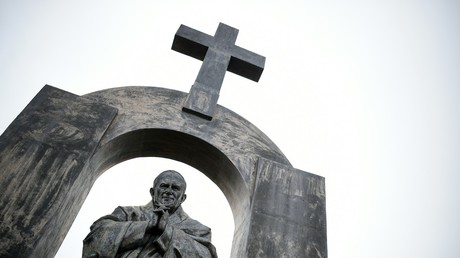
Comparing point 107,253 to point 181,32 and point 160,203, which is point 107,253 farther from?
point 181,32

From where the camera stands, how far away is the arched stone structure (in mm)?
3818

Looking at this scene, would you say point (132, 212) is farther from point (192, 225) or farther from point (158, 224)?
point (192, 225)

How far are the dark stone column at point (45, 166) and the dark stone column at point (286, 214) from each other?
7.34 ft

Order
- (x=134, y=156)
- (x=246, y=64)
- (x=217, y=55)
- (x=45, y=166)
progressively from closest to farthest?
(x=45, y=166)
(x=134, y=156)
(x=217, y=55)
(x=246, y=64)

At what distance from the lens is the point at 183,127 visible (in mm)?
5172

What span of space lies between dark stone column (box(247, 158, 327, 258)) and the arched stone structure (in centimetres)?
1

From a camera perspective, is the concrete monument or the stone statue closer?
the stone statue

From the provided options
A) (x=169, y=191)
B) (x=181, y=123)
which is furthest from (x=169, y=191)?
(x=181, y=123)

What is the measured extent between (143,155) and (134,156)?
0.46ft

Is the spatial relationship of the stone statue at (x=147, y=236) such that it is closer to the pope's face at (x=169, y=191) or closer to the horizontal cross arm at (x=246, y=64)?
the pope's face at (x=169, y=191)

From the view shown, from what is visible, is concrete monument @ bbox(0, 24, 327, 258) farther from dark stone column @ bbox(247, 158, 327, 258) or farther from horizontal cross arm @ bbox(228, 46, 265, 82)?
horizontal cross arm @ bbox(228, 46, 265, 82)

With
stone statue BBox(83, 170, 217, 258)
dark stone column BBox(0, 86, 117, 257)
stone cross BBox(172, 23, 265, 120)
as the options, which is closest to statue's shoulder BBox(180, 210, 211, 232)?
stone statue BBox(83, 170, 217, 258)

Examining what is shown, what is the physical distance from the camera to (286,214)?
4.61 meters

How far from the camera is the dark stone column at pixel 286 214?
424cm
